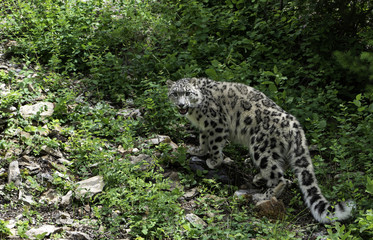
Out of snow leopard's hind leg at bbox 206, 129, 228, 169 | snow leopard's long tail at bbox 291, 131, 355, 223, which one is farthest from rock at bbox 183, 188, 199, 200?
snow leopard's long tail at bbox 291, 131, 355, 223

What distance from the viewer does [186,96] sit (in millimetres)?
7129

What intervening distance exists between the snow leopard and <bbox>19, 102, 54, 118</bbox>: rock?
2.28m

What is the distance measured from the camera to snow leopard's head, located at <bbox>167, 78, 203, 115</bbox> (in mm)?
7070

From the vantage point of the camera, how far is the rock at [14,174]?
597cm

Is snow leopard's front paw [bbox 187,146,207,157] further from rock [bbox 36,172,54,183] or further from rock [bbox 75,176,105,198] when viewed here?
rock [bbox 36,172,54,183]

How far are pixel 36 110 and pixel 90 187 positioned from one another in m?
2.31

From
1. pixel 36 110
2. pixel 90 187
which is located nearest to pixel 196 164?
pixel 90 187

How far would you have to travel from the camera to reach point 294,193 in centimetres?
634

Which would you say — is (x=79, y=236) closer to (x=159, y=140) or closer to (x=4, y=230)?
(x=4, y=230)

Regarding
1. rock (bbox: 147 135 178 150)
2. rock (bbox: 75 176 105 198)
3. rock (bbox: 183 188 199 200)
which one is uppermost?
rock (bbox: 147 135 178 150)

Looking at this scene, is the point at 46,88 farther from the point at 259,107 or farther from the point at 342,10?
the point at 342,10

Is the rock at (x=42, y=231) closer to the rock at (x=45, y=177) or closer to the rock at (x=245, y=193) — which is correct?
the rock at (x=45, y=177)

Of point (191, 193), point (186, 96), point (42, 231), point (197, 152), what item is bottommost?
point (191, 193)

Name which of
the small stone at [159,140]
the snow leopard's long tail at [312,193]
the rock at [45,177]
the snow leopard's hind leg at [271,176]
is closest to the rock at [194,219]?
the snow leopard's hind leg at [271,176]
